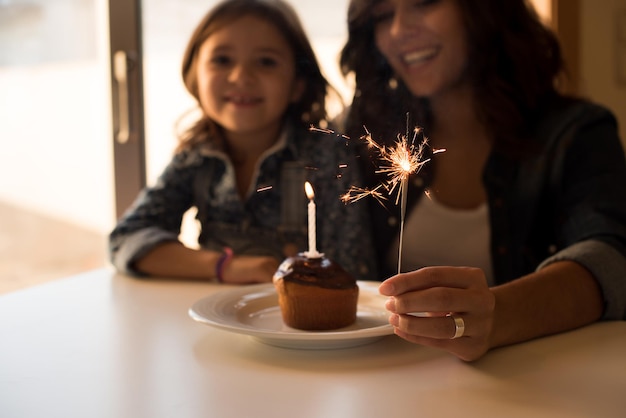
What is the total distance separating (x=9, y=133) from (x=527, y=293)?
2161 mm

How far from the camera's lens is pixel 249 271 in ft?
3.39

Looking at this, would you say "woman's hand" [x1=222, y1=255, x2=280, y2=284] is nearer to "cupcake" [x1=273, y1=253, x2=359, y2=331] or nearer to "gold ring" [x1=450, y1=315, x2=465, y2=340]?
"cupcake" [x1=273, y1=253, x2=359, y2=331]

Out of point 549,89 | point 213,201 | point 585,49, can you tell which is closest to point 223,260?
point 213,201

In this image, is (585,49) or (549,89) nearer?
(549,89)

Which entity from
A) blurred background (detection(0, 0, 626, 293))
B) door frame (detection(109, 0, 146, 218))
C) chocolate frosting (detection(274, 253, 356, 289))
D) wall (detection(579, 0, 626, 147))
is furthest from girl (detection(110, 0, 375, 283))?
wall (detection(579, 0, 626, 147))

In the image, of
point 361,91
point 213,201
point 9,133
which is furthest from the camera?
point 9,133

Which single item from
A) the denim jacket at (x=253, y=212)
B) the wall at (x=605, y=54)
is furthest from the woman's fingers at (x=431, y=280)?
the wall at (x=605, y=54)

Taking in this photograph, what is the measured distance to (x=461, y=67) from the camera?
3.13 feet

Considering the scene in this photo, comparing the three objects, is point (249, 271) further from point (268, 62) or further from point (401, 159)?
point (401, 159)

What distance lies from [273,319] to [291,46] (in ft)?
1.36

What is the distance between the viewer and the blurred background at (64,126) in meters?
2.18

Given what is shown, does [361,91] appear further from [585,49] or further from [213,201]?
[585,49]

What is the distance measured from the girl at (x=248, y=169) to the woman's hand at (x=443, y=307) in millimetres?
197

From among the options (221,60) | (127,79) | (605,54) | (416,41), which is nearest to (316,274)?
(416,41)
